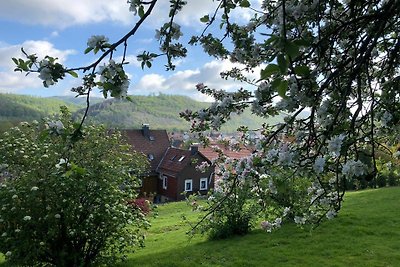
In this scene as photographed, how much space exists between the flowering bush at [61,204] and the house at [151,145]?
1234 inches

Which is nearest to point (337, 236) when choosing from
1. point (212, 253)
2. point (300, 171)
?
point (212, 253)

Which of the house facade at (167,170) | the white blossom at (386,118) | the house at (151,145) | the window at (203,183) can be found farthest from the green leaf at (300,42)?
the house at (151,145)

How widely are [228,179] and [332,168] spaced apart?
1.15 m

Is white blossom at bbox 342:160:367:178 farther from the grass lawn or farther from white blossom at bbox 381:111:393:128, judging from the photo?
the grass lawn

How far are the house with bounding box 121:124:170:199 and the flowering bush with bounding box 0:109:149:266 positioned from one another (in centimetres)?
3135

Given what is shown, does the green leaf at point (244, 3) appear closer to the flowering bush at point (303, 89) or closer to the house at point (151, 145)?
the flowering bush at point (303, 89)

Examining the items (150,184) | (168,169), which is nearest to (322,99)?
(168,169)

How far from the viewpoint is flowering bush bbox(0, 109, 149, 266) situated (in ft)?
26.7

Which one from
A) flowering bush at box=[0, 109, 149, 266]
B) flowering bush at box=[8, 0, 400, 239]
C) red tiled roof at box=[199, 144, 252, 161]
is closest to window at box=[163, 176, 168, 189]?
flowering bush at box=[0, 109, 149, 266]

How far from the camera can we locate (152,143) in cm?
4328

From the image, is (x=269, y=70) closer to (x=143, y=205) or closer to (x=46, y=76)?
(x=46, y=76)

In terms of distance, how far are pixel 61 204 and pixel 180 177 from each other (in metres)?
30.9

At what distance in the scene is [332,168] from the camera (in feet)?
10.2

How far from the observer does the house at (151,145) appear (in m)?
41.1
